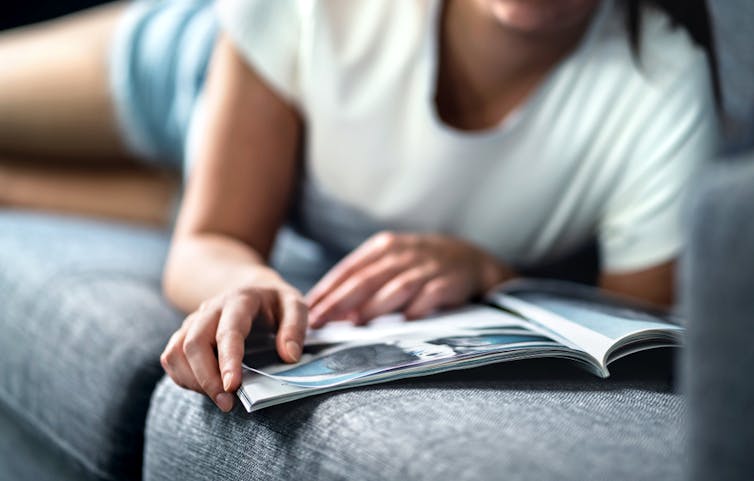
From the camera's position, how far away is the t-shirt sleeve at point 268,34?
1.07m

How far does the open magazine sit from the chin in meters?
0.32

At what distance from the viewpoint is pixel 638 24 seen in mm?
1070

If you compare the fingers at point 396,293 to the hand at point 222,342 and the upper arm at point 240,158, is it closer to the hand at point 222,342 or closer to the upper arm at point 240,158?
the hand at point 222,342

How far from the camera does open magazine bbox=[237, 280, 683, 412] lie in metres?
0.66

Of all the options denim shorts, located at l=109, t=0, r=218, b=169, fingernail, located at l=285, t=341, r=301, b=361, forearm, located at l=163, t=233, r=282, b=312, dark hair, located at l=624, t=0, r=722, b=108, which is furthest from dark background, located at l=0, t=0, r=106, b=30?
fingernail, located at l=285, t=341, r=301, b=361

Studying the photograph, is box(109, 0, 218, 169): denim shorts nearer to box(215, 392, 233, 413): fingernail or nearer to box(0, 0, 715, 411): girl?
box(0, 0, 715, 411): girl

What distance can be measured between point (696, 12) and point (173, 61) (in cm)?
83

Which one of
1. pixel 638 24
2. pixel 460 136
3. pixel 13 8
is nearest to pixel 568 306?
pixel 460 136

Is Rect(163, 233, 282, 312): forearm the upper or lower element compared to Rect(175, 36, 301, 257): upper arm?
A: lower

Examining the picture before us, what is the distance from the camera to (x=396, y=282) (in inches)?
35.0

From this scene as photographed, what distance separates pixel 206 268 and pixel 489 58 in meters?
0.43

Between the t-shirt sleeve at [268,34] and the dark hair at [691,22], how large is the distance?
0.38 meters

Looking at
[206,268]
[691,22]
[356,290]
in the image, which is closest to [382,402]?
[356,290]

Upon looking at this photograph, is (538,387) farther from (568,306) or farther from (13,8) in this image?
(13,8)
